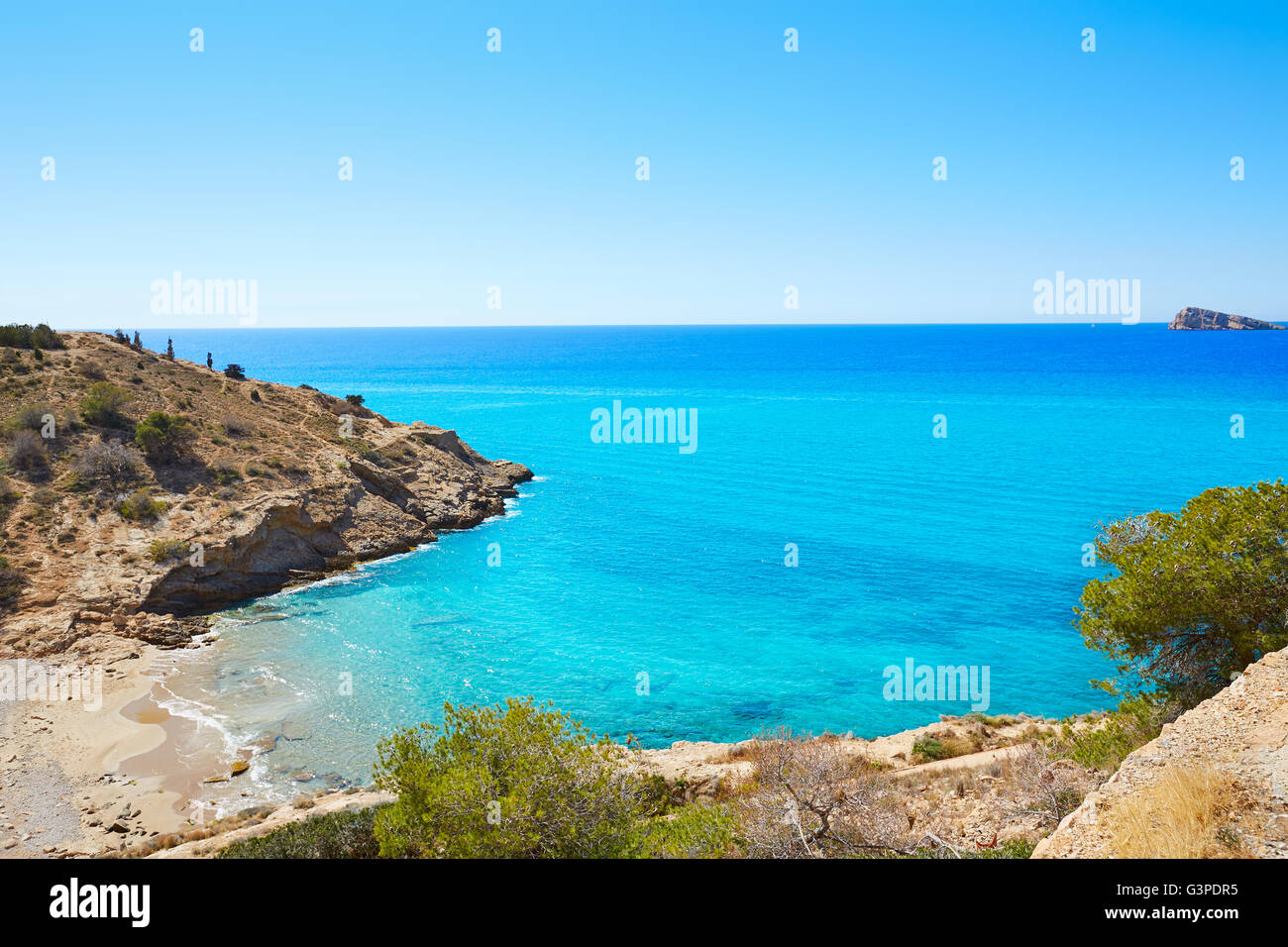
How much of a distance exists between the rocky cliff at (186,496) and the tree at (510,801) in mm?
23513

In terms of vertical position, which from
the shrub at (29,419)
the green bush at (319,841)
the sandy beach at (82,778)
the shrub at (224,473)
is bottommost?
the sandy beach at (82,778)

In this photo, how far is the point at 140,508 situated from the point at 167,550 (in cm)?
338

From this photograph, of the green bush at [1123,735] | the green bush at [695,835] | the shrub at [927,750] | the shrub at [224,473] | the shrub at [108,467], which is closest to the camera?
the green bush at [695,835]

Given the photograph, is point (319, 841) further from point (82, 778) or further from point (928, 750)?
point (928, 750)

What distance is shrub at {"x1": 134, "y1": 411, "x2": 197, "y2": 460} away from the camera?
39188 millimetres

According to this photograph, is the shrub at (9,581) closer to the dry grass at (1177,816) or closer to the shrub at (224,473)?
the shrub at (224,473)

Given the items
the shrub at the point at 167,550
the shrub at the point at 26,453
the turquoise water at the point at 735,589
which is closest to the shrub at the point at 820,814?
the turquoise water at the point at 735,589

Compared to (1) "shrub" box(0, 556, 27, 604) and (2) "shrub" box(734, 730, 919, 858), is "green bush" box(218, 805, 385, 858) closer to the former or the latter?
(2) "shrub" box(734, 730, 919, 858)

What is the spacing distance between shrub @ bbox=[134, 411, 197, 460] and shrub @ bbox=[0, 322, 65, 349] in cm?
1314

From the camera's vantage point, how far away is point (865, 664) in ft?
95.7

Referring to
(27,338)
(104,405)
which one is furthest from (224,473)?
(27,338)

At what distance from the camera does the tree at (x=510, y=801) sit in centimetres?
1076

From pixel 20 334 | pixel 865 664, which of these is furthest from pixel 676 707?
pixel 20 334

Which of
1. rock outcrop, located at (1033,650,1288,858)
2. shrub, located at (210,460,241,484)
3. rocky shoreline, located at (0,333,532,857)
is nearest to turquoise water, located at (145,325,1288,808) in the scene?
rocky shoreline, located at (0,333,532,857)
